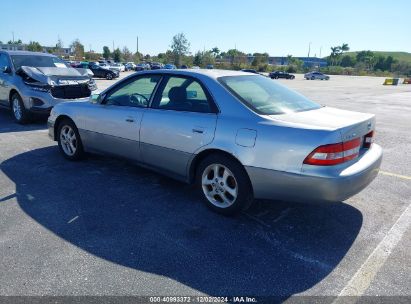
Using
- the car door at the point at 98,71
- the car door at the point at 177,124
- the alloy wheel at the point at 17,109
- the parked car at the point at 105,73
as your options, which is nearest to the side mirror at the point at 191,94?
the car door at the point at 177,124

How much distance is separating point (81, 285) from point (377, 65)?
137 m

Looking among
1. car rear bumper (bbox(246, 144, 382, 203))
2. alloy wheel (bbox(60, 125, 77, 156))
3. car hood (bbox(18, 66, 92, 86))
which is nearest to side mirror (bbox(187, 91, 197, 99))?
car rear bumper (bbox(246, 144, 382, 203))

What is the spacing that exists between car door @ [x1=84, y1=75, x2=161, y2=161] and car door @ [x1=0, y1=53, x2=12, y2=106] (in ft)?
15.3

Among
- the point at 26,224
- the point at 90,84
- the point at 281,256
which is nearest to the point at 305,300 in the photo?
the point at 281,256

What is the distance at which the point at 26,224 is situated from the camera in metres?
3.38

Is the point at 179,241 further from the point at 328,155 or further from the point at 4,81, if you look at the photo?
the point at 4,81

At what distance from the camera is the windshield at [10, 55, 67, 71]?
8.43m

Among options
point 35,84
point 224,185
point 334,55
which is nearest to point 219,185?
point 224,185

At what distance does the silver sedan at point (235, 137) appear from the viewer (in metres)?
3.03

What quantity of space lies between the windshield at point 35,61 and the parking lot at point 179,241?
4798 mm

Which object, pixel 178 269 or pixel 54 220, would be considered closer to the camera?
pixel 178 269

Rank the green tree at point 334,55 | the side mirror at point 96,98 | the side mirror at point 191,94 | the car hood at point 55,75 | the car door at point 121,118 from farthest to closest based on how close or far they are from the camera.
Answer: the green tree at point 334,55 < the car hood at point 55,75 < the side mirror at point 96,98 < the car door at point 121,118 < the side mirror at point 191,94

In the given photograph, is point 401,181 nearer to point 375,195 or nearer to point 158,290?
point 375,195

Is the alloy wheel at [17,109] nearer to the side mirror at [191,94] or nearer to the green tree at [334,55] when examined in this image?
the side mirror at [191,94]
